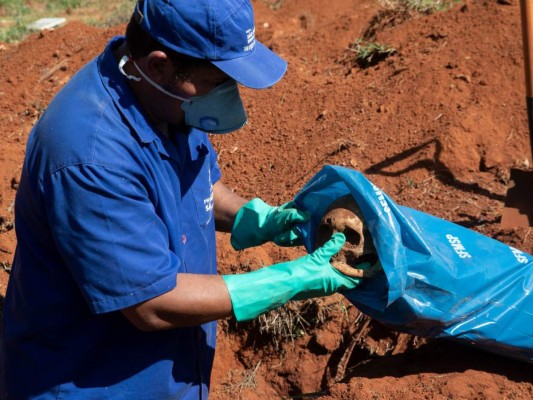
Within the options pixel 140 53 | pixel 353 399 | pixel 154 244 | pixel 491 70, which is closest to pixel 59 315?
pixel 154 244

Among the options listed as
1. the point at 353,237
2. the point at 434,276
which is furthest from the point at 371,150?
the point at 353,237

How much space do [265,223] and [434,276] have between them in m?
0.64

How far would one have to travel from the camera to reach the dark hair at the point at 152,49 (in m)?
1.96

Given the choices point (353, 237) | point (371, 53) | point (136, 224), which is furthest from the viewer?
point (371, 53)

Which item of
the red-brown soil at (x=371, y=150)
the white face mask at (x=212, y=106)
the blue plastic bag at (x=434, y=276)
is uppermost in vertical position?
the white face mask at (x=212, y=106)

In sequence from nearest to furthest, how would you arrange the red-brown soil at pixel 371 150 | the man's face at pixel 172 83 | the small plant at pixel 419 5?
the man's face at pixel 172 83, the red-brown soil at pixel 371 150, the small plant at pixel 419 5

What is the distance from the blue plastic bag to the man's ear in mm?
847

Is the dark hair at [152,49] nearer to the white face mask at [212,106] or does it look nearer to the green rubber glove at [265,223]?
the white face mask at [212,106]

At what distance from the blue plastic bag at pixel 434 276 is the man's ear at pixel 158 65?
847mm

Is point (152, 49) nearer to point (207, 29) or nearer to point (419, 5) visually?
point (207, 29)

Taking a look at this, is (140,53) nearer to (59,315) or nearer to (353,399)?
(59,315)

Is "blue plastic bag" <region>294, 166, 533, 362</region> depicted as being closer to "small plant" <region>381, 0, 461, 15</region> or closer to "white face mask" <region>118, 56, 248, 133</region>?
"white face mask" <region>118, 56, 248, 133</region>

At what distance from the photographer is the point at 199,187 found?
7.70 feet

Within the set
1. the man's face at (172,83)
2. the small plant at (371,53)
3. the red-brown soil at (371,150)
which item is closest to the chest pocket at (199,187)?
the man's face at (172,83)
